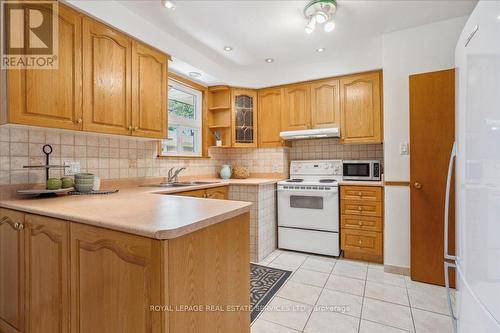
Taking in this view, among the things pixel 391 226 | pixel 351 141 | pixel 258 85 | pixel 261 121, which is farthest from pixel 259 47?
pixel 391 226

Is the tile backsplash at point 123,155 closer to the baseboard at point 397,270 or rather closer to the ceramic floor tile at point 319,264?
the ceramic floor tile at point 319,264

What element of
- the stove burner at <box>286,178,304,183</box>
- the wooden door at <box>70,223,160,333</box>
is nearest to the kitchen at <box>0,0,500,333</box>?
the wooden door at <box>70,223,160,333</box>

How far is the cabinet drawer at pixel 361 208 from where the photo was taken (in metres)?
2.65

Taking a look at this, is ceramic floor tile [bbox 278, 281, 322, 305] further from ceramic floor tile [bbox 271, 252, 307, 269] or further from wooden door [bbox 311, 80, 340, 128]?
wooden door [bbox 311, 80, 340, 128]

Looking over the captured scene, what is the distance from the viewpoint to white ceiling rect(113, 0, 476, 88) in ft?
6.50

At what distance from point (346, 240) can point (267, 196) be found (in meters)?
1.05

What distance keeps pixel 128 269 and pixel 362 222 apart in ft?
8.39

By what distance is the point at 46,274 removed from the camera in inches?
45.7

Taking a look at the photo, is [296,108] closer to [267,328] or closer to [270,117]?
[270,117]

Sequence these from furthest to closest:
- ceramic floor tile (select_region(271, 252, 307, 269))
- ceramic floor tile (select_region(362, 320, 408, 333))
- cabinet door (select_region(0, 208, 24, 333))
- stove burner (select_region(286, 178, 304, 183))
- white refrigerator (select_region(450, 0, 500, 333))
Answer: stove burner (select_region(286, 178, 304, 183)) < ceramic floor tile (select_region(271, 252, 307, 269)) < ceramic floor tile (select_region(362, 320, 408, 333)) < cabinet door (select_region(0, 208, 24, 333)) < white refrigerator (select_region(450, 0, 500, 333))

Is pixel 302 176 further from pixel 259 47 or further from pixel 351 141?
pixel 259 47

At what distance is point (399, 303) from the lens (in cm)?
186

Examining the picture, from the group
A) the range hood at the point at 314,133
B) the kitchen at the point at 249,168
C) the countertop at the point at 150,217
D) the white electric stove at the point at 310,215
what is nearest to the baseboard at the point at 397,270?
the kitchen at the point at 249,168

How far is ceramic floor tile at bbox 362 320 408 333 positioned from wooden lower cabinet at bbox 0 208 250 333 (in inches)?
35.9
